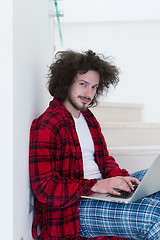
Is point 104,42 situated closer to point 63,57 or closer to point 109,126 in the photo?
point 109,126

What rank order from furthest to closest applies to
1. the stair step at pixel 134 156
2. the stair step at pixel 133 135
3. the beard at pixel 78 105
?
the stair step at pixel 133 135
the stair step at pixel 134 156
the beard at pixel 78 105

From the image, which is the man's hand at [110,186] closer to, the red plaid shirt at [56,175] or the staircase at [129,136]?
the red plaid shirt at [56,175]

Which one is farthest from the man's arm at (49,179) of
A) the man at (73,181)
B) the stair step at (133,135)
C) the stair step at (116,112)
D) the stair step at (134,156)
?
the stair step at (116,112)

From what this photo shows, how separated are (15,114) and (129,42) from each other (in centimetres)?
281

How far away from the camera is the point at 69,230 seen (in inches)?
48.6

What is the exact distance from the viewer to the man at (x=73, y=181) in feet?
3.85

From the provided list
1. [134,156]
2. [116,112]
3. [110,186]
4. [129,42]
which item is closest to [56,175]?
[110,186]

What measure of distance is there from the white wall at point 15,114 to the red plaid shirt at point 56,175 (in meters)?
0.04

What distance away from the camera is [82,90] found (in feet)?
4.75

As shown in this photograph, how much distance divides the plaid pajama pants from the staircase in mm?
584

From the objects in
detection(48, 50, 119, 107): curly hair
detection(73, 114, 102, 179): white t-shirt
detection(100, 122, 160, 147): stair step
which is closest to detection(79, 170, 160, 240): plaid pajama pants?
detection(73, 114, 102, 179): white t-shirt

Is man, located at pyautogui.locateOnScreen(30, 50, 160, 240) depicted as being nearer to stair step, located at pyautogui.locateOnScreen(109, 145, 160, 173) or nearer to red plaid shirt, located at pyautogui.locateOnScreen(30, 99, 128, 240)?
red plaid shirt, located at pyautogui.locateOnScreen(30, 99, 128, 240)

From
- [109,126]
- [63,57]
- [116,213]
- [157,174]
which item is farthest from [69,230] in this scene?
[109,126]
